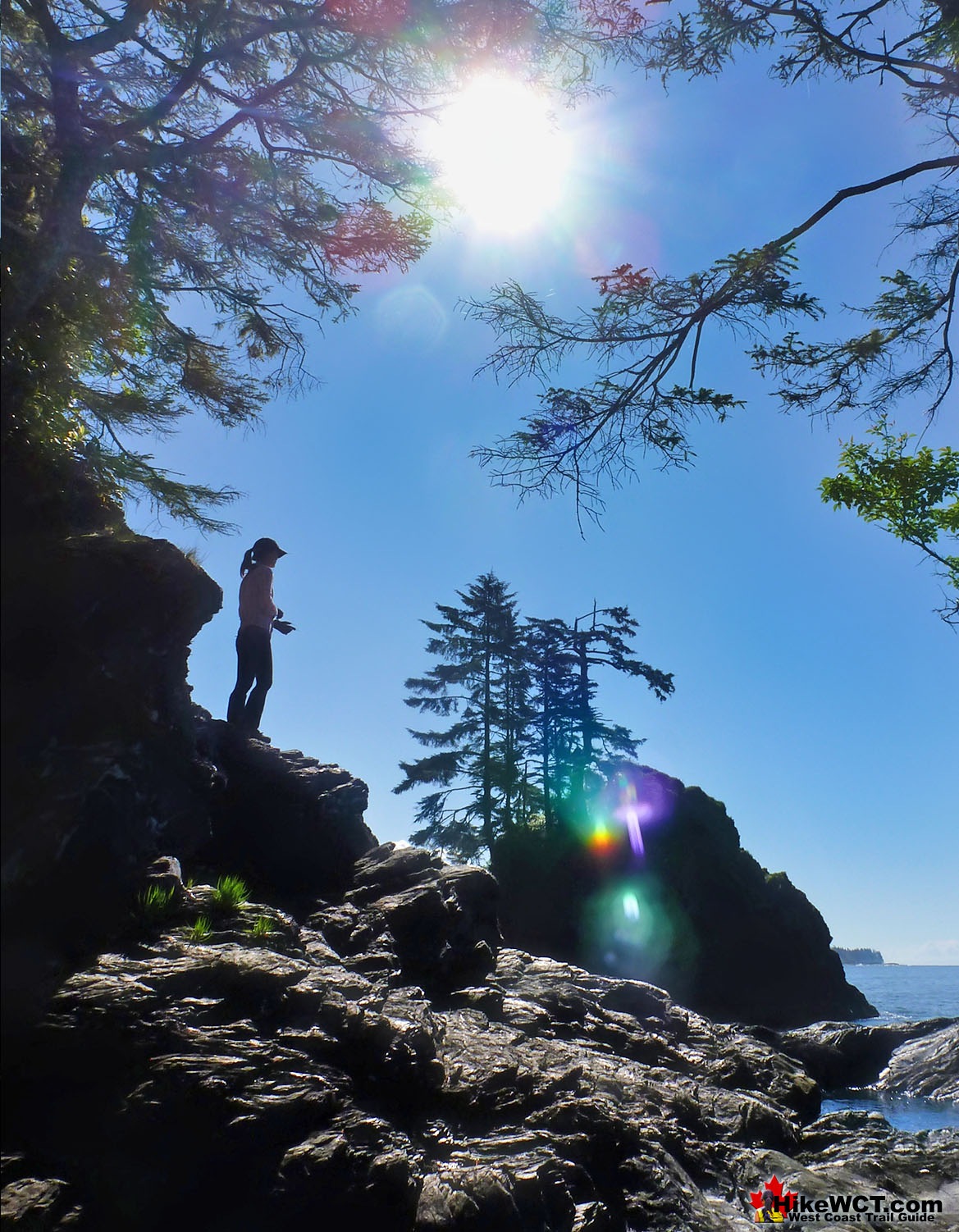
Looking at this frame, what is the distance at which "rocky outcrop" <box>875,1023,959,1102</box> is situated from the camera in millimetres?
13453

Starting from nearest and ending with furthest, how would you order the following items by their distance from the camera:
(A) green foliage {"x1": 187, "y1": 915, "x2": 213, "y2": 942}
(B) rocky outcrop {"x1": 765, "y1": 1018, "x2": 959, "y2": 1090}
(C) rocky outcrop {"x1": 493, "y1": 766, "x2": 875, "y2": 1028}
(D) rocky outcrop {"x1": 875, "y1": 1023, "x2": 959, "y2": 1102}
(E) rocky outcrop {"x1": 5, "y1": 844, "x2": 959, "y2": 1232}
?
(E) rocky outcrop {"x1": 5, "y1": 844, "x2": 959, "y2": 1232} < (A) green foliage {"x1": 187, "y1": 915, "x2": 213, "y2": 942} < (D) rocky outcrop {"x1": 875, "y1": 1023, "x2": 959, "y2": 1102} < (B) rocky outcrop {"x1": 765, "y1": 1018, "x2": 959, "y2": 1090} < (C) rocky outcrop {"x1": 493, "y1": 766, "x2": 875, "y2": 1028}

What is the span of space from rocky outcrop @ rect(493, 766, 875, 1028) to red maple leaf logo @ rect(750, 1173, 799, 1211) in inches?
746

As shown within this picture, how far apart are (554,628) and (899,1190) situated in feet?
76.9

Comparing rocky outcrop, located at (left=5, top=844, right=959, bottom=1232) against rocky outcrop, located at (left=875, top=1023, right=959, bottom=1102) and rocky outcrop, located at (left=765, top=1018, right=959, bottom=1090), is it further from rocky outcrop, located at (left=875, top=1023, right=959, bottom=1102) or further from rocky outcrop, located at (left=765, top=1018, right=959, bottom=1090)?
rocky outcrop, located at (left=765, top=1018, right=959, bottom=1090)

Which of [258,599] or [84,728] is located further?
[258,599]

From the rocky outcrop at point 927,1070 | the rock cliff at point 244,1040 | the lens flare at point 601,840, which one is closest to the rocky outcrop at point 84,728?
the rock cliff at point 244,1040

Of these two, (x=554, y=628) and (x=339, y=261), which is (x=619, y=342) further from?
(x=554, y=628)

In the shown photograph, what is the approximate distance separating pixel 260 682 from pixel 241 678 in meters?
0.28

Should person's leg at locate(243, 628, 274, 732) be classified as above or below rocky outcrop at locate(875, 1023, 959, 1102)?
above

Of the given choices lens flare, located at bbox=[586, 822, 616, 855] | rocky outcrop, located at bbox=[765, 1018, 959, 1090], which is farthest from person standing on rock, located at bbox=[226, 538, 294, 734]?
lens flare, located at bbox=[586, 822, 616, 855]

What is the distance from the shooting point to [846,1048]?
15.7m

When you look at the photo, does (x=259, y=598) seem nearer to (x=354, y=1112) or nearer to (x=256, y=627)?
(x=256, y=627)

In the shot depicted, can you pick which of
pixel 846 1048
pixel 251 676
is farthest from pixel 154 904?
pixel 846 1048

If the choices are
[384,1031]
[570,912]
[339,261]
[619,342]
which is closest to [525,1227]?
[384,1031]
